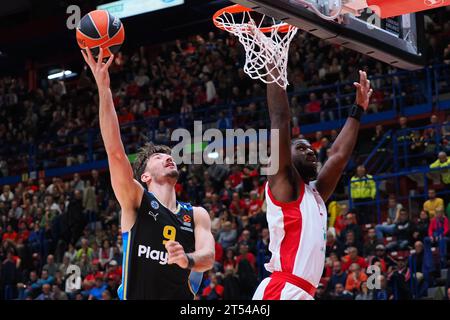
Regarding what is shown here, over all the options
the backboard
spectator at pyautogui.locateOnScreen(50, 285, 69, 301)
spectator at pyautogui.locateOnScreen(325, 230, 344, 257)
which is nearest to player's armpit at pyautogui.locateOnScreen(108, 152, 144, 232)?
the backboard

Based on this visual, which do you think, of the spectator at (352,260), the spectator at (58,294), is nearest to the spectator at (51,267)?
the spectator at (58,294)

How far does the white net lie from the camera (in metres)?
6.36

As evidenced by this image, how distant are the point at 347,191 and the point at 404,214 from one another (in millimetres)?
2566

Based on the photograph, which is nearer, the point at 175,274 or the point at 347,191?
the point at 175,274

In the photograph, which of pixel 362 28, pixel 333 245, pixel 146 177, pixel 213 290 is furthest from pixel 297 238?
pixel 213 290

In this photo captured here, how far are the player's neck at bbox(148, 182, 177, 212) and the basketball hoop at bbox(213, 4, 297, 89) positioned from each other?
1.07 m

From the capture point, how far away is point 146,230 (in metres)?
5.66

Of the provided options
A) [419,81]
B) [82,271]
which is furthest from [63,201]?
[419,81]

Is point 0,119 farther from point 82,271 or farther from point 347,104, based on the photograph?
point 347,104

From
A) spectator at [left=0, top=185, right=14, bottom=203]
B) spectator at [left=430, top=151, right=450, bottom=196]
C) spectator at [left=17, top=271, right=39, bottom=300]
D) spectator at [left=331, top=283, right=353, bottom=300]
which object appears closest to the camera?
spectator at [left=331, top=283, right=353, bottom=300]

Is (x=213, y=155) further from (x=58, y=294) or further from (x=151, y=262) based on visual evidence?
(x=151, y=262)

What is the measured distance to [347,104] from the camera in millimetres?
18281

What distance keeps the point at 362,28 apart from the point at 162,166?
239 centimetres

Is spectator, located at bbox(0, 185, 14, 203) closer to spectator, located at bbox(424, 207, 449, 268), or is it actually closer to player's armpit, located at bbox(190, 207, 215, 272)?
spectator, located at bbox(424, 207, 449, 268)
